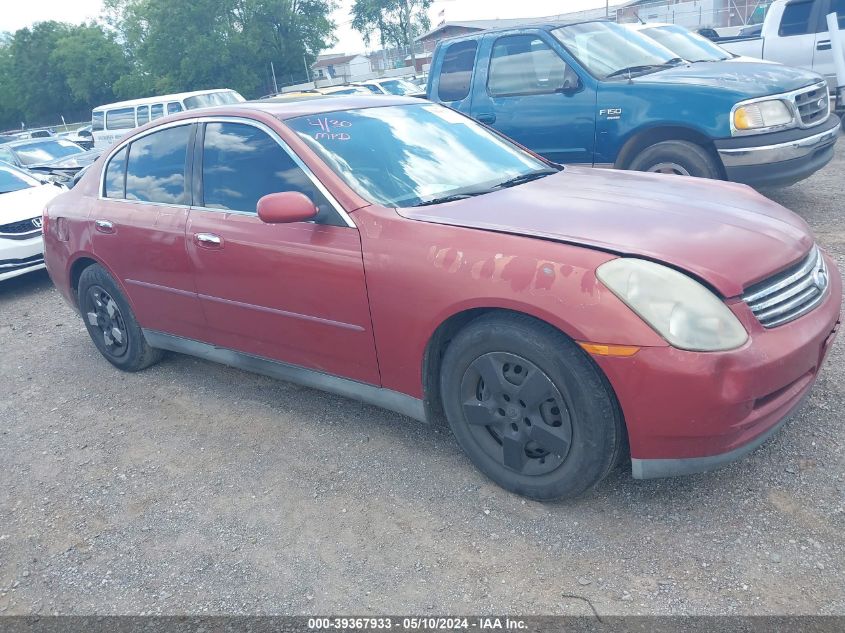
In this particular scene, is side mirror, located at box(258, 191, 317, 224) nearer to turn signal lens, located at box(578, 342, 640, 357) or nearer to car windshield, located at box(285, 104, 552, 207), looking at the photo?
car windshield, located at box(285, 104, 552, 207)

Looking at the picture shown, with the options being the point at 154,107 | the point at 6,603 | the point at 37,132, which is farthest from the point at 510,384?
the point at 37,132

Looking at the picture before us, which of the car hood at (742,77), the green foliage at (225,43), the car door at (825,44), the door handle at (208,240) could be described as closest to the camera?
the door handle at (208,240)

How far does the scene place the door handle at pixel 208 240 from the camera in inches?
145

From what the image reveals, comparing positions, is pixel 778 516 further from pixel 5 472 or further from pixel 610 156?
pixel 610 156

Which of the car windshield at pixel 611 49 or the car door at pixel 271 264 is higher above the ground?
the car windshield at pixel 611 49

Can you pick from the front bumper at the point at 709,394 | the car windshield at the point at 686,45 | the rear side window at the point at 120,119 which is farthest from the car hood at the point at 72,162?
the front bumper at the point at 709,394

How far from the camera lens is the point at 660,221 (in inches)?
111

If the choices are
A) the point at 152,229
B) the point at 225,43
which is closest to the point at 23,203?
the point at 152,229

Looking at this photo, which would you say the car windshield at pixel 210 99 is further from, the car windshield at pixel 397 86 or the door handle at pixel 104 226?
the door handle at pixel 104 226

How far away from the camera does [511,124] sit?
22.7ft

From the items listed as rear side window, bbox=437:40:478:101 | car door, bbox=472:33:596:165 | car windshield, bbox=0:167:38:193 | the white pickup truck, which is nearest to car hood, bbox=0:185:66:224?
car windshield, bbox=0:167:38:193

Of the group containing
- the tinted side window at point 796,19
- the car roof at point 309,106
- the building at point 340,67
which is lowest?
the car roof at point 309,106

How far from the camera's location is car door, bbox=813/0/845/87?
10.5 meters

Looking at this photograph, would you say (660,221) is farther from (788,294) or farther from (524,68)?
(524,68)
